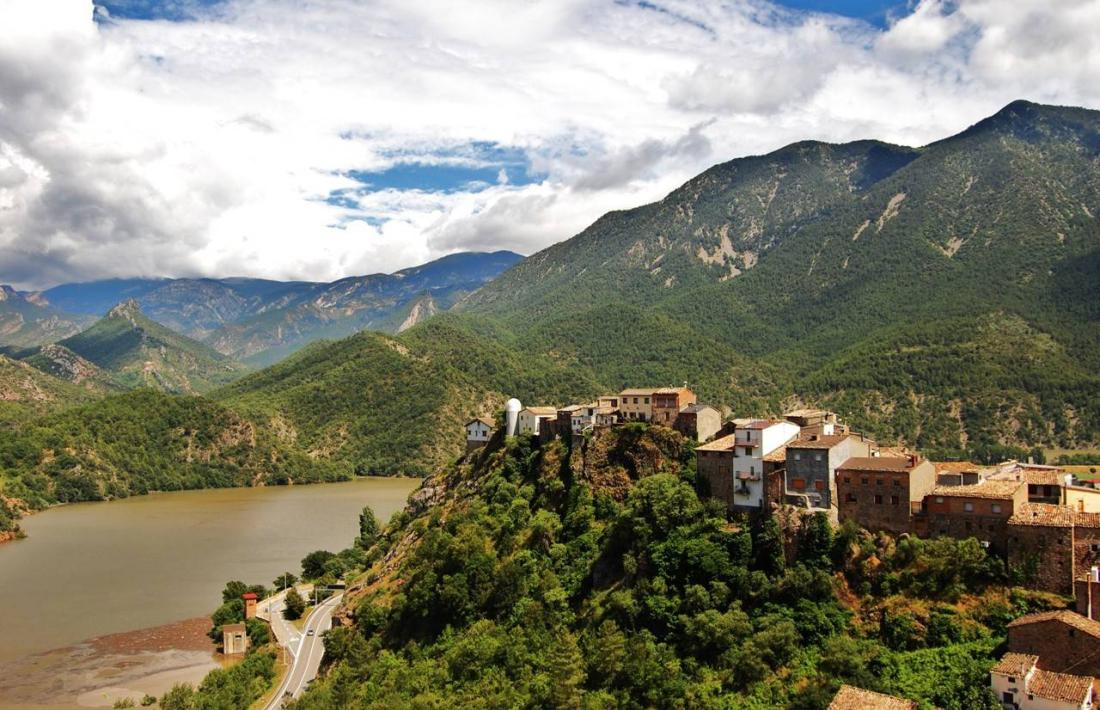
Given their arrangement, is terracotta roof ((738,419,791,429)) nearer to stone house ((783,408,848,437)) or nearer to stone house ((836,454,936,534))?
stone house ((783,408,848,437))

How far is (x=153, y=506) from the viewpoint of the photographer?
12000 cm

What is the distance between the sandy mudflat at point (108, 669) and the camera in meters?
49.8

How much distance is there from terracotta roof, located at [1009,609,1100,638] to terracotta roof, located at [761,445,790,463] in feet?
36.8

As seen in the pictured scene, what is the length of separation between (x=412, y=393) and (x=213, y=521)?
7421 centimetres

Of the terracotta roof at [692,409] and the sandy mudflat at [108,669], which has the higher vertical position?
the terracotta roof at [692,409]

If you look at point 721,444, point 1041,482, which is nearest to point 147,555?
point 721,444

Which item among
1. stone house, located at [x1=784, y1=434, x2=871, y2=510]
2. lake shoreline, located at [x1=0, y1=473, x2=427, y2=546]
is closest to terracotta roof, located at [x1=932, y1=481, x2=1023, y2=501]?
stone house, located at [x1=784, y1=434, x2=871, y2=510]

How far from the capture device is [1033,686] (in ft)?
93.1

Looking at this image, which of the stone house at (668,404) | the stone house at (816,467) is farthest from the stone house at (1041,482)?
the stone house at (668,404)

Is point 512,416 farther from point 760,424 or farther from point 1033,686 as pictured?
point 1033,686

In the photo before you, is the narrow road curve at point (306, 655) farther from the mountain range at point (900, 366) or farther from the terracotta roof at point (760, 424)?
the mountain range at point (900, 366)

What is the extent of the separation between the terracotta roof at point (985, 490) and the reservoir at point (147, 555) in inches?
2055

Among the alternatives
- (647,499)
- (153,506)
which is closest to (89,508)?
(153,506)

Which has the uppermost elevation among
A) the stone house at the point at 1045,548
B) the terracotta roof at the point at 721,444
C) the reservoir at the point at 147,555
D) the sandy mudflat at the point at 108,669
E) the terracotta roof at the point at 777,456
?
the terracotta roof at the point at 721,444
